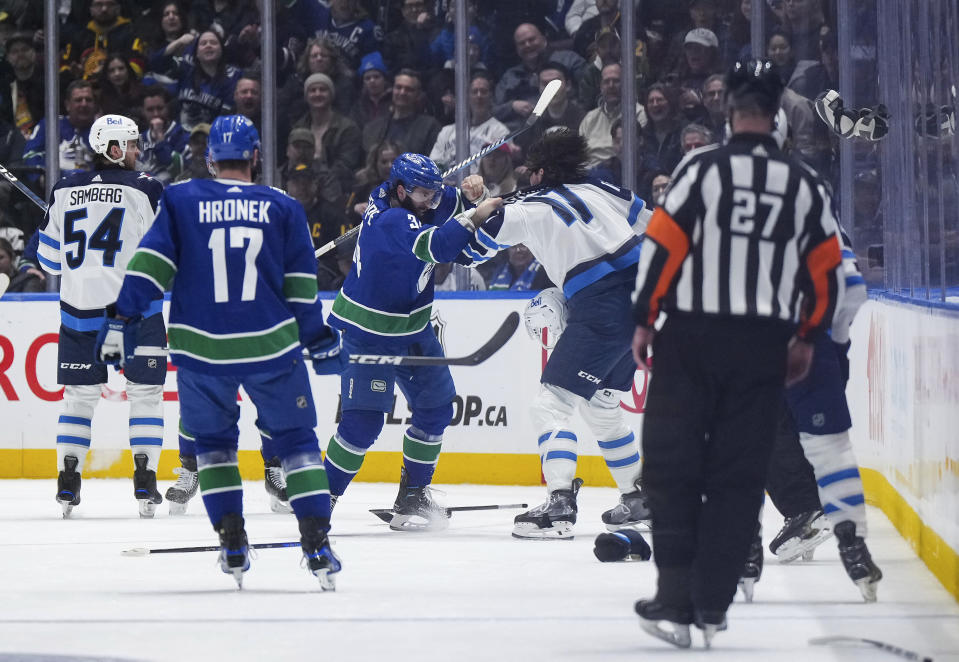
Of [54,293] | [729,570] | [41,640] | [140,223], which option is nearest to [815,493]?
[729,570]

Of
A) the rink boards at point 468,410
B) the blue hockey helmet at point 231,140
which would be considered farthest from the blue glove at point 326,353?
the rink boards at point 468,410

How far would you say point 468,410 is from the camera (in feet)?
22.8

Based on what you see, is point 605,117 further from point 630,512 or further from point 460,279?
point 630,512

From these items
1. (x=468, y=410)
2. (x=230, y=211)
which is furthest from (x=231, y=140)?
(x=468, y=410)

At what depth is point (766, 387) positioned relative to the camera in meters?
3.03

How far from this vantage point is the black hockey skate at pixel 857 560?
359cm

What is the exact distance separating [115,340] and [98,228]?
77.4 inches

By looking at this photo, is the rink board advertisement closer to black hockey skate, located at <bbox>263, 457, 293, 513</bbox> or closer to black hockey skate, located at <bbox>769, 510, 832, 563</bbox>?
black hockey skate, located at <bbox>263, 457, 293, 513</bbox>

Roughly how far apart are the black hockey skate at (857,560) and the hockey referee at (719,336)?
63 centimetres

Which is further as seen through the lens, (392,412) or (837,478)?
(392,412)

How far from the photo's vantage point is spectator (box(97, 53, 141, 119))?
8594 mm

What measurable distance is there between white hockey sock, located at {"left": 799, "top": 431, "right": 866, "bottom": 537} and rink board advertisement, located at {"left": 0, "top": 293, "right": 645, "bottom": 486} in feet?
9.53

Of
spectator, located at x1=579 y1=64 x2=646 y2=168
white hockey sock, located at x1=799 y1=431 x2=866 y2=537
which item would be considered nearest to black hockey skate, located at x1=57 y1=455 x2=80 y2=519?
spectator, located at x1=579 y1=64 x2=646 y2=168

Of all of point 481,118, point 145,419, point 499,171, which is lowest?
point 145,419
